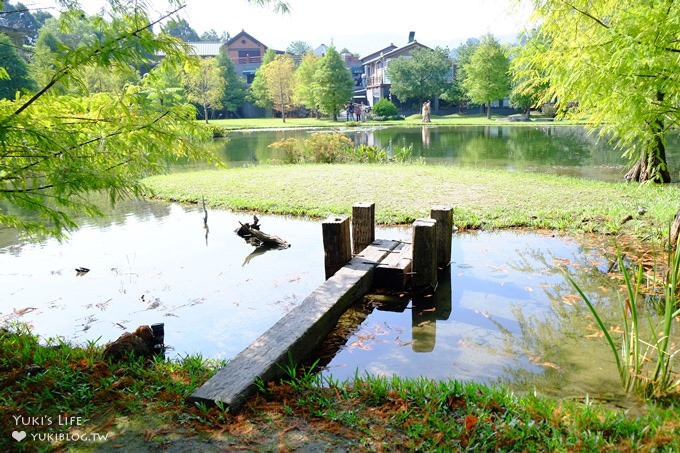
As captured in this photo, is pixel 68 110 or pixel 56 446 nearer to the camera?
pixel 56 446

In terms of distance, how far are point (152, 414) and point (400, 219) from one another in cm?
665

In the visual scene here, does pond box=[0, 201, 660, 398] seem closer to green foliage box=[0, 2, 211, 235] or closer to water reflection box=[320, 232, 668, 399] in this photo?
water reflection box=[320, 232, 668, 399]

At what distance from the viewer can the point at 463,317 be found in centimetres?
546

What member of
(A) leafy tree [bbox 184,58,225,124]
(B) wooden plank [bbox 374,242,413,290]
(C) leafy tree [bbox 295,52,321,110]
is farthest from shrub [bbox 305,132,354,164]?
(C) leafy tree [bbox 295,52,321,110]

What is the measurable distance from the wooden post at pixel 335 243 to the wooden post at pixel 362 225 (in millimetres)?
653

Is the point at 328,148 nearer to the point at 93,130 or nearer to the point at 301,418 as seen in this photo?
the point at 93,130

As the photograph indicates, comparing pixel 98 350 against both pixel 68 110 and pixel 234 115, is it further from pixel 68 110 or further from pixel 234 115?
pixel 234 115

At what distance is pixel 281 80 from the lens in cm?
5456

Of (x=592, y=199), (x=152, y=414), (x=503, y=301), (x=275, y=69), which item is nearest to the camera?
(x=152, y=414)

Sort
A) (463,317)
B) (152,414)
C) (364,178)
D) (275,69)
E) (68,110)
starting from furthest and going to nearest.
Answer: (275,69), (364,178), (463,317), (68,110), (152,414)

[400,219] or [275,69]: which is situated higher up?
[275,69]

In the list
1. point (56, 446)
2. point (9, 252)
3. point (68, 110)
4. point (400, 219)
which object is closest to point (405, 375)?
point (56, 446)

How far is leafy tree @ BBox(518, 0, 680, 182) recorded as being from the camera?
250 inches

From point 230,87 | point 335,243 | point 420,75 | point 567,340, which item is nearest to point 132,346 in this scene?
point 335,243
